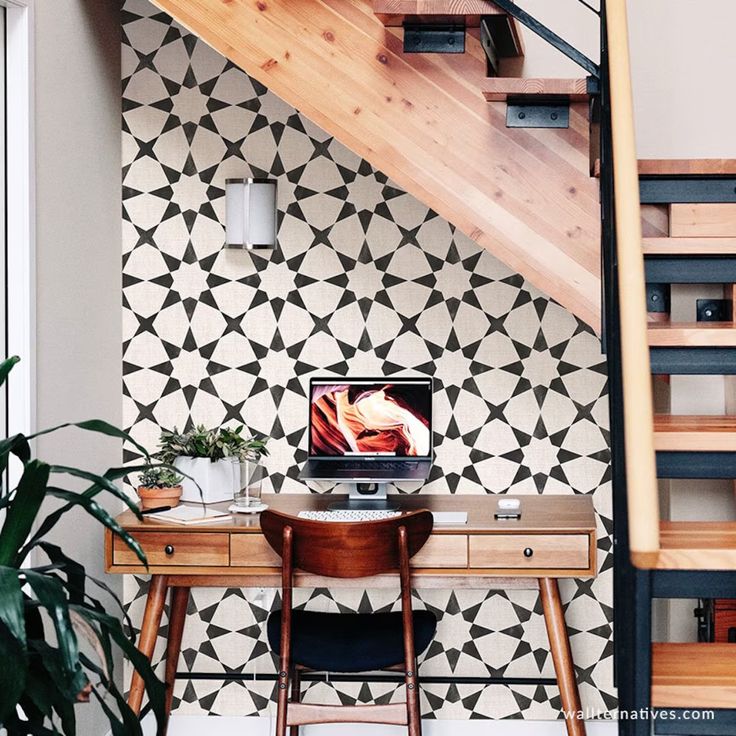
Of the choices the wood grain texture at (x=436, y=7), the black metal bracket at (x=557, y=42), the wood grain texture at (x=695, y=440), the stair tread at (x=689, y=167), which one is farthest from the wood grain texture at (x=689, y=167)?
the wood grain texture at (x=695, y=440)

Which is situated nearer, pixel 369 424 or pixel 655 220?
pixel 655 220

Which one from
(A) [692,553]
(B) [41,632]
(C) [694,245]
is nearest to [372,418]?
(C) [694,245]

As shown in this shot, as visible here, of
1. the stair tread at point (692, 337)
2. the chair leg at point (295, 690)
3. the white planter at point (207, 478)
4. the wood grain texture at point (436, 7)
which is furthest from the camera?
the white planter at point (207, 478)

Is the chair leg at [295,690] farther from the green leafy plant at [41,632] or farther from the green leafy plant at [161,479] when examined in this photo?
the green leafy plant at [41,632]

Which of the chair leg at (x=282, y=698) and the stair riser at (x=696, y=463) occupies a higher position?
the stair riser at (x=696, y=463)

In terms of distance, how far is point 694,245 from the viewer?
2344 millimetres

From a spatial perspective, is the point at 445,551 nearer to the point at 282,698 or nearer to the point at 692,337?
the point at 282,698

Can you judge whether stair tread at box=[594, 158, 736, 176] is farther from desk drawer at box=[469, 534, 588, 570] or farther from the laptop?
the laptop

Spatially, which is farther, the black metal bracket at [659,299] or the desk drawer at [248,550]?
the desk drawer at [248,550]

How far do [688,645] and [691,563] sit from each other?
13.1 inches

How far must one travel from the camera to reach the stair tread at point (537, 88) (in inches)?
95.4

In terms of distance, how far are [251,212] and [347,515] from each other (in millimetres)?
1112

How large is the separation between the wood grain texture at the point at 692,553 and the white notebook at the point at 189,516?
150cm

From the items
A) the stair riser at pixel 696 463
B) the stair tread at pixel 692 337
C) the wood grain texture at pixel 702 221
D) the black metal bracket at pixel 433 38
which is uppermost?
the black metal bracket at pixel 433 38
